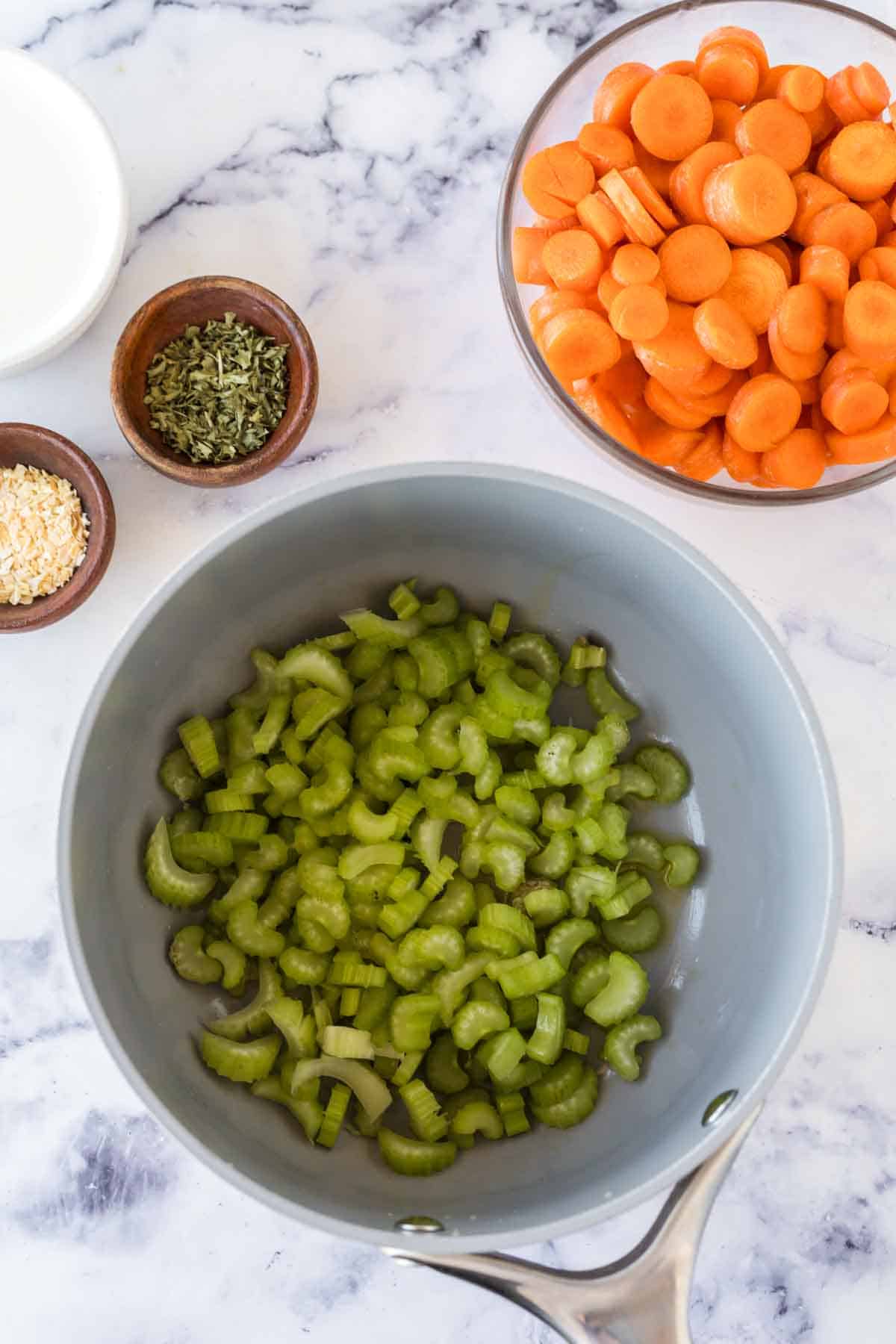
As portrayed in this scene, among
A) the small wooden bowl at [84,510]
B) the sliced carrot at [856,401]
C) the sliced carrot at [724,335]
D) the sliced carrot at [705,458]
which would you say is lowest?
the small wooden bowl at [84,510]

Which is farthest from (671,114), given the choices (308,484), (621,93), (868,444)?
(308,484)

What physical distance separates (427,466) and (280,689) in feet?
1.04

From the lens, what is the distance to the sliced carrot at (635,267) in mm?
1170

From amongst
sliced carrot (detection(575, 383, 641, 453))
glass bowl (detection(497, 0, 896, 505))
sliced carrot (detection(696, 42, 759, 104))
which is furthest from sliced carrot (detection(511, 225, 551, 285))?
sliced carrot (detection(696, 42, 759, 104))

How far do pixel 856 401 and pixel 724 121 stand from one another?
324 millimetres

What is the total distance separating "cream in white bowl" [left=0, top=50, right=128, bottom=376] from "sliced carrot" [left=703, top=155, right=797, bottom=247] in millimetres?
607

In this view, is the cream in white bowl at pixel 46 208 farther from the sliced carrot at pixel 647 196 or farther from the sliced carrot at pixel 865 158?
the sliced carrot at pixel 865 158

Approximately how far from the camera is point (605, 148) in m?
1.20

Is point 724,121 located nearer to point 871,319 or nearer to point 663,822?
point 871,319

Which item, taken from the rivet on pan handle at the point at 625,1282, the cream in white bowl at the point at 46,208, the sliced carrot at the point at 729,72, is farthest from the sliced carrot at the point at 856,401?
the cream in white bowl at the point at 46,208

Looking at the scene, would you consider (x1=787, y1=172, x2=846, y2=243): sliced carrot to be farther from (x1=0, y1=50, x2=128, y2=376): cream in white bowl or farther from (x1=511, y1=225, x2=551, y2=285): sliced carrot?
(x1=0, y1=50, x2=128, y2=376): cream in white bowl

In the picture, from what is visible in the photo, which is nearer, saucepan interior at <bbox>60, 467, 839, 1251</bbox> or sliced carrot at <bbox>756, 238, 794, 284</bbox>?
saucepan interior at <bbox>60, 467, 839, 1251</bbox>

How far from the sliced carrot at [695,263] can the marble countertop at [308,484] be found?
8.3 inches

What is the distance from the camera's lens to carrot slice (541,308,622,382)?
3.88 ft
